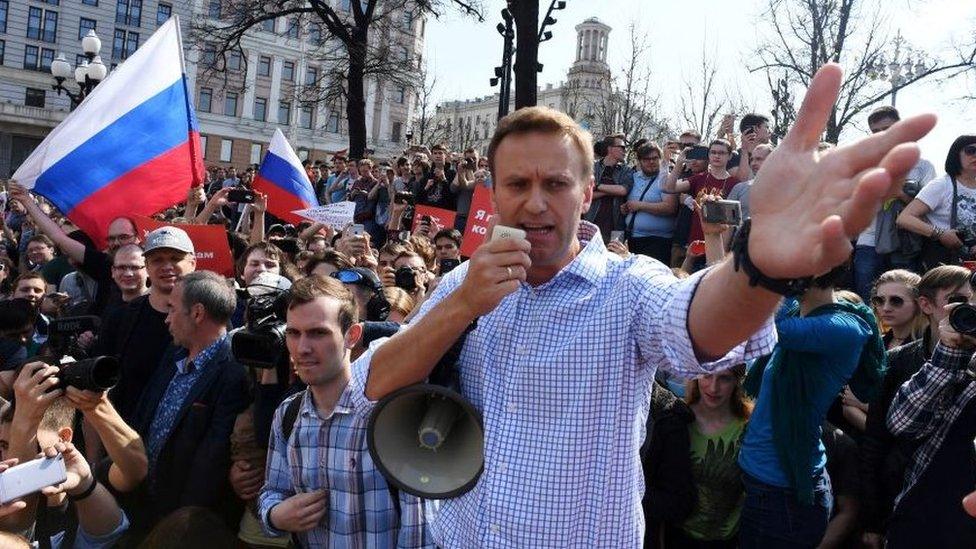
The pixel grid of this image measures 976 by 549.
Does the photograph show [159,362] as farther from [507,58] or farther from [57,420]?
[507,58]

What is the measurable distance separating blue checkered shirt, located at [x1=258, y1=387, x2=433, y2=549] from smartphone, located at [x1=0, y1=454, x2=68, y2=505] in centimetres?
79

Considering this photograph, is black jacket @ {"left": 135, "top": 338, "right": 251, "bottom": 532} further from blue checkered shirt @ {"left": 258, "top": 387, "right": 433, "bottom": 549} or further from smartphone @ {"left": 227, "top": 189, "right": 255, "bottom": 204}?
smartphone @ {"left": 227, "top": 189, "right": 255, "bottom": 204}

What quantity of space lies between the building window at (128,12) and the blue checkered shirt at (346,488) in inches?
2797

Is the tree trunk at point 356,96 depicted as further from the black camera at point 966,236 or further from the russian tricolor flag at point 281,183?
the black camera at point 966,236

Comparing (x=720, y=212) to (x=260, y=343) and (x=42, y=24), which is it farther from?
(x=42, y=24)

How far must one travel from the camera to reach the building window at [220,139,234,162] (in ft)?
213

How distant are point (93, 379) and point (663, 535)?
8.55ft

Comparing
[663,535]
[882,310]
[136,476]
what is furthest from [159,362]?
[882,310]

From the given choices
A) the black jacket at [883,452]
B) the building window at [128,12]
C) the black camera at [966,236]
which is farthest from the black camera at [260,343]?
the building window at [128,12]

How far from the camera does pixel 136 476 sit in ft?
11.4

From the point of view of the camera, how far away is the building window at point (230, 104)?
6444 centimetres

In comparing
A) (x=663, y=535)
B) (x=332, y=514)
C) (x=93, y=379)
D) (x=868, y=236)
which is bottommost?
(x=663, y=535)

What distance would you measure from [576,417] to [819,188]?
28.8 inches

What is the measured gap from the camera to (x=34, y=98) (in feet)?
206
